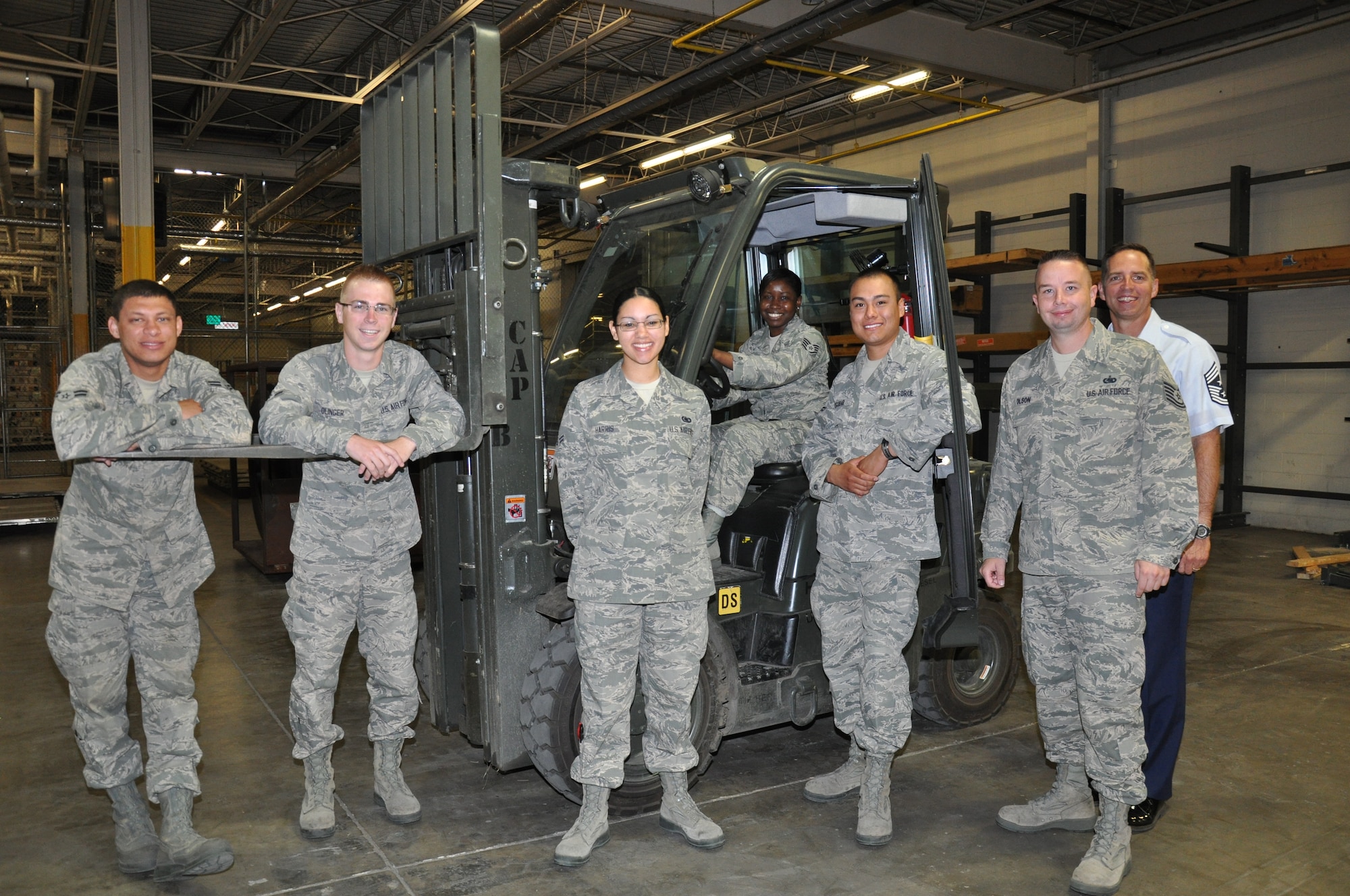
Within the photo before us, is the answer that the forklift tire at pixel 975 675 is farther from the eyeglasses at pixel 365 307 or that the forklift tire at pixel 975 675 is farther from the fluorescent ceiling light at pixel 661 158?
the fluorescent ceiling light at pixel 661 158

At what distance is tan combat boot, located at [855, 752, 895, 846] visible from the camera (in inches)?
142

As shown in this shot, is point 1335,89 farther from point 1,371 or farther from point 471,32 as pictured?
point 1,371

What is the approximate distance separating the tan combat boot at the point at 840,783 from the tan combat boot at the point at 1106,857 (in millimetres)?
905

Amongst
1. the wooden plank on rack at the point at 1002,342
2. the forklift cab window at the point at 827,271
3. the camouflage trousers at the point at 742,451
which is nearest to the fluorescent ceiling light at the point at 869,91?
the wooden plank on rack at the point at 1002,342

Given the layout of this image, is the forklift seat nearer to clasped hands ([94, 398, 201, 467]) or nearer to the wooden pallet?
clasped hands ([94, 398, 201, 467])

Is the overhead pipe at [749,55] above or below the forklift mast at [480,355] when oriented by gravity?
above

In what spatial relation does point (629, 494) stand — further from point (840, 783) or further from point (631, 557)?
point (840, 783)

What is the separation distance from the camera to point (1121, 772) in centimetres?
331

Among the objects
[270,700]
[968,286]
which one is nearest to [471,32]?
[270,700]

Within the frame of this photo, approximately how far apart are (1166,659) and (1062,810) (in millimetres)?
669

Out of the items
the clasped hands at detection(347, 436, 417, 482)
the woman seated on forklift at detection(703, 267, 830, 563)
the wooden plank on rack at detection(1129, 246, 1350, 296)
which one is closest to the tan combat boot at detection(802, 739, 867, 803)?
the woman seated on forklift at detection(703, 267, 830, 563)

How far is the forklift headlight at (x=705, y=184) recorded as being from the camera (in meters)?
3.81

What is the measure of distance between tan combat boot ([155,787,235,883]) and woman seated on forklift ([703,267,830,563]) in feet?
6.48

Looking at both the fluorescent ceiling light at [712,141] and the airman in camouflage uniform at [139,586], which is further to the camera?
the fluorescent ceiling light at [712,141]
